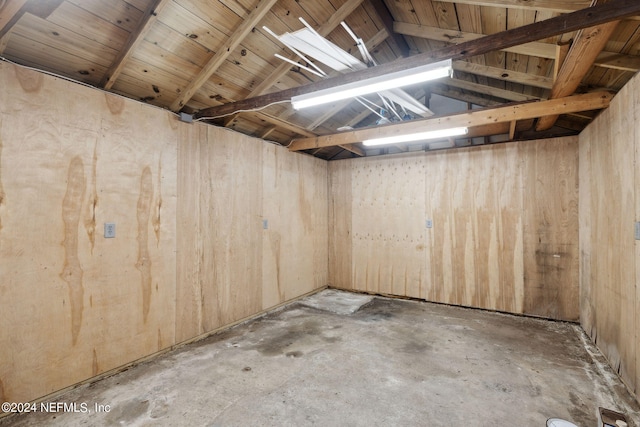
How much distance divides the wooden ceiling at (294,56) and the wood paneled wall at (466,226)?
0.70 m

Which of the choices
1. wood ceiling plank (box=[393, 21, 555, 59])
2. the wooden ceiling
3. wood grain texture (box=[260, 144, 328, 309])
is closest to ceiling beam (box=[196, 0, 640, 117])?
the wooden ceiling

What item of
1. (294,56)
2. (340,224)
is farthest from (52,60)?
(340,224)

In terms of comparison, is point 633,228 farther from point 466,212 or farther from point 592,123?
point 466,212

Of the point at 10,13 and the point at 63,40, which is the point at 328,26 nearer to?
the point at 63,40

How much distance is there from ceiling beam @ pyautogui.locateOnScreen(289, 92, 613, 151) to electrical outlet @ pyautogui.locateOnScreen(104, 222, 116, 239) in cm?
277

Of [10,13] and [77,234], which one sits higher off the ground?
[10,13]

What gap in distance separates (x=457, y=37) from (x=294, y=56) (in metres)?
1.63

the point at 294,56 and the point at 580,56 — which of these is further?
the point at 294,56

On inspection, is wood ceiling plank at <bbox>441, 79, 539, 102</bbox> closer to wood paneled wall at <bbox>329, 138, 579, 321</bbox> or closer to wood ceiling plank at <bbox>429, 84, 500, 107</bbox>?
wood ceiling plank at <bbox>429, 84, 500, 107</bbox>

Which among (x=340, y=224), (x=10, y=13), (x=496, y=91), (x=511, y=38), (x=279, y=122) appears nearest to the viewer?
(x=10, y=13)

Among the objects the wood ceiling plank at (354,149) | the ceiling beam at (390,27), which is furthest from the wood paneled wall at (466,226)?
the ceiling beam at (390,27)

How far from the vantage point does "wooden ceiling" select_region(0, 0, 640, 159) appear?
1995 mm

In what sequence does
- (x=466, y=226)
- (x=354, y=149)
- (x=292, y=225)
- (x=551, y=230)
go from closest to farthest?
1. (x=551, y=230)
2. (x=466, y=226)
3. (x=292, y=225)
4. (x=354, y=149)

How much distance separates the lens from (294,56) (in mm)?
3014
